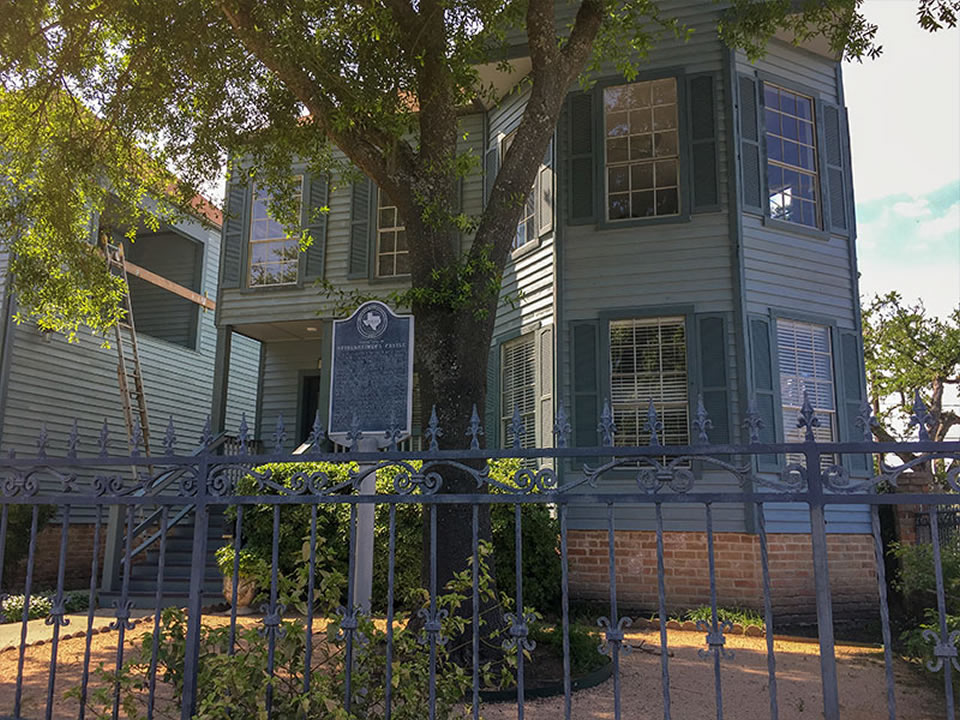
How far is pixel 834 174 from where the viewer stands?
11.5m

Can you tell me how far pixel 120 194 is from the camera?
992cm

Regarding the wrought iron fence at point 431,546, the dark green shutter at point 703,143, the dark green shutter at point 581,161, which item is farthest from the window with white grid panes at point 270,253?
the wrought iron fence at point 431,546

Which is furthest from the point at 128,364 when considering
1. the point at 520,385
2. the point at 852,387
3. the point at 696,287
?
the point at 852,387

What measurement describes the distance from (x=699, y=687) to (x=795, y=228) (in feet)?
23.1

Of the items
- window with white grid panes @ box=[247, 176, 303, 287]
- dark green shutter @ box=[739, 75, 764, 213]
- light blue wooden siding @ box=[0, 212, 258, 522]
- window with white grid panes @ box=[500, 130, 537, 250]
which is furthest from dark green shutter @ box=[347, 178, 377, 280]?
dark green shutter @ box=[739, 75, 764, 213]

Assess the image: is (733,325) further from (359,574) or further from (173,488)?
(173,488)

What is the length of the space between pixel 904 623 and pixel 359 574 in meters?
7.61

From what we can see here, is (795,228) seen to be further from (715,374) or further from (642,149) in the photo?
(715,374)

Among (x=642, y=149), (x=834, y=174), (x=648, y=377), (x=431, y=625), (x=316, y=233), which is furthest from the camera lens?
(x=316, y=233)

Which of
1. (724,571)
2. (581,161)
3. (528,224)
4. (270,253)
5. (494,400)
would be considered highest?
(581,161)

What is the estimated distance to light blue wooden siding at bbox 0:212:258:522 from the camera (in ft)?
41.8

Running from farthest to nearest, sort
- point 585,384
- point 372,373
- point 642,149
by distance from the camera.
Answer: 1. point 642,149
2. point 585,384
3. point 372,373

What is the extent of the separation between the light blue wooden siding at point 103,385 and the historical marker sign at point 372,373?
297 inches

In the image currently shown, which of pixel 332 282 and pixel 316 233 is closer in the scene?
pixel 332 282
